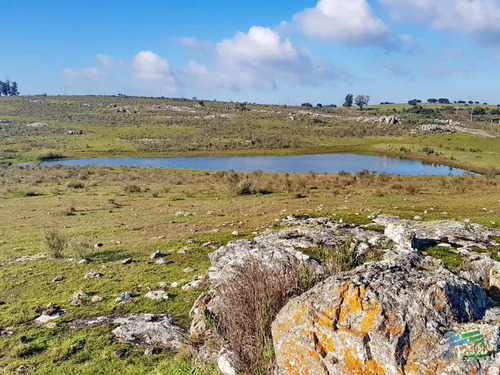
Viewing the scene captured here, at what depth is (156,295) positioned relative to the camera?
399 inches

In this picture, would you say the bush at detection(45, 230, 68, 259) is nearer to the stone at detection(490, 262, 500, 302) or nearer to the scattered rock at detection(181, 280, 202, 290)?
the scattered rock at detection(181, 280, 202, 290)

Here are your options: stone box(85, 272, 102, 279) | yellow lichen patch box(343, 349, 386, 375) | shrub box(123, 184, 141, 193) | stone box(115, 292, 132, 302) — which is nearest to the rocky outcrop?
stone box(115, 292, 132, 302)

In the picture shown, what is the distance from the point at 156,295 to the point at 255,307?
5063 mm

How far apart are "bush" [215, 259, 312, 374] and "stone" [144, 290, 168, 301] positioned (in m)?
3.86

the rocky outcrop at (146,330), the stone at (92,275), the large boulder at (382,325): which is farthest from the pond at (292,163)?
the large boulder at (382,325)

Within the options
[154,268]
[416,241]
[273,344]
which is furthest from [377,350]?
[154,268]

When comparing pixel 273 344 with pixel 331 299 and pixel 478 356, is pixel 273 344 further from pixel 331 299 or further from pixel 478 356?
pixel 478 356

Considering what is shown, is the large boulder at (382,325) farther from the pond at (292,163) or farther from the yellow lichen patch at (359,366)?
the pond at (292,163)

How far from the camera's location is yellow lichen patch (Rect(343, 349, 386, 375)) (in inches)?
172

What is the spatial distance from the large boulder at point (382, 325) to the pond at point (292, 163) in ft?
177

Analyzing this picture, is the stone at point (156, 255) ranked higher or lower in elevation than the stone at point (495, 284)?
lower

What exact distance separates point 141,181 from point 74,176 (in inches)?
415

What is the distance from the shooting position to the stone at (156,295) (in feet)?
32.7

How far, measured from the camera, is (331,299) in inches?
193
